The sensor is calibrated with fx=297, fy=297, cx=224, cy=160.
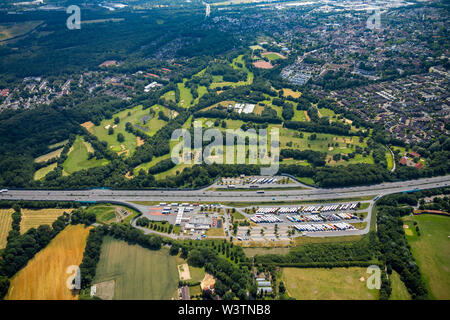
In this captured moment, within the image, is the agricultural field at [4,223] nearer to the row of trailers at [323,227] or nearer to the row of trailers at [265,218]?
the row of trailers at [265,218]

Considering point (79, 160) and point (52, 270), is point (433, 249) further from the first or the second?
A: point (79, 160)

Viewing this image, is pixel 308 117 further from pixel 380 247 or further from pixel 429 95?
pixel 380 247

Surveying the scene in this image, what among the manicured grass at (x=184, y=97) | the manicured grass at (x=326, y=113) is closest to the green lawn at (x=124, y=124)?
the manicured grass at (x=184, y=97)

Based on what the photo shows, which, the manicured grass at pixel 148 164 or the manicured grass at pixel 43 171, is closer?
the manicured grass at pixel 43 171

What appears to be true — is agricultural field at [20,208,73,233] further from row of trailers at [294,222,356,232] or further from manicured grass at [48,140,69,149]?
row of trailers at [294,222,356,232]

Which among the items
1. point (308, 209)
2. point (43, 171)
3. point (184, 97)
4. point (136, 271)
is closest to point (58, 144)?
point (43, 171)

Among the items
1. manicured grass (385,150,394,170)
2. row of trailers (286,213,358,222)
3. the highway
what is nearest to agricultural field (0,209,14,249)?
the highway
